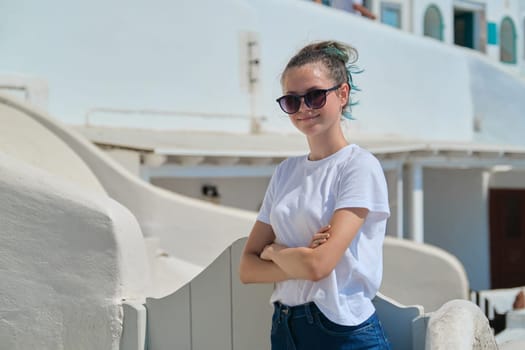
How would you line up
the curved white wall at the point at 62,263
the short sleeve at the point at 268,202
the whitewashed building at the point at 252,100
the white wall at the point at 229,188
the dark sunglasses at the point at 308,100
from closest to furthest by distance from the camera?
the dark sunglasses at the point at 308,100 → the short sleeve at the point at 268,202 → the curved white wall at the point at 62,263 → the whitewashed building at the point at 252,100 → the white wall at the point at 229,188

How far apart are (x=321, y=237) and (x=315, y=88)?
46 centimetres

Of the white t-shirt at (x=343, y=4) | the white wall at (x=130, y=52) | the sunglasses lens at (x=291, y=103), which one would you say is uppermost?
the white t-shirt at (x=343, y=4)

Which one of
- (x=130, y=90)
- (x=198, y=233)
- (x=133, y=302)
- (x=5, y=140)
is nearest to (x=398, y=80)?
(x=130, y=90)

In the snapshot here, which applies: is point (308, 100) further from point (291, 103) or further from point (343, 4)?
point (343, 4)

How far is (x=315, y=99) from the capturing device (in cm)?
201

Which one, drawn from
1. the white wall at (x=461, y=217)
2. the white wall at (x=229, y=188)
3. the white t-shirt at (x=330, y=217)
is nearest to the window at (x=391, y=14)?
the white wall at (x=461, y=217)

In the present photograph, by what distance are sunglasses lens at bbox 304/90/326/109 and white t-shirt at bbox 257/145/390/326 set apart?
6.4 inches

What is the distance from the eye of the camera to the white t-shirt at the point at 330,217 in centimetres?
192

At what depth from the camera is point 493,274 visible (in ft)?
43.0

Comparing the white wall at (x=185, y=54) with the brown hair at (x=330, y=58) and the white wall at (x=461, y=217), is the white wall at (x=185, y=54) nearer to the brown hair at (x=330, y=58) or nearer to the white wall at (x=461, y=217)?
the white wall at (x=461, y=217)

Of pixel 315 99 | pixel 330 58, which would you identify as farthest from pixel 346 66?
pixel 315 99

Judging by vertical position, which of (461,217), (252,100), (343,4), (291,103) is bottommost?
(461,217)

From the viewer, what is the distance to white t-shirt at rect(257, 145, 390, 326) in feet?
6.31

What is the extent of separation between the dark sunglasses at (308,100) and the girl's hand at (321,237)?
1.25 ft
